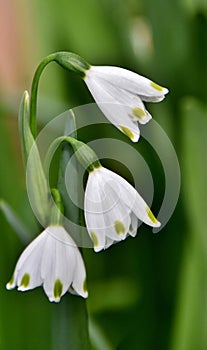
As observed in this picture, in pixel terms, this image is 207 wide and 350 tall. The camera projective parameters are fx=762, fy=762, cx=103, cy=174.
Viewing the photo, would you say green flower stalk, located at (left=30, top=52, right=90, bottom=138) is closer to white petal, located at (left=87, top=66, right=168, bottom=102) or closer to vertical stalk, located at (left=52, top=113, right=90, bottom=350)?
white petal, located at (left=87, top=66, right=168, bottom=102)

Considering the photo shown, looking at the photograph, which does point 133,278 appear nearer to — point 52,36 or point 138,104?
point 52,36

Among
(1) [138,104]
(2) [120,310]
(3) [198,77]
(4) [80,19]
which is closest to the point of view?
(1) [138,104]

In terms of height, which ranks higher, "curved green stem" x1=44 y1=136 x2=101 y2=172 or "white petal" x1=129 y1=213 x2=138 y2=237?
"curved green stem" x1=44 y1=136 x2=101 y2=172

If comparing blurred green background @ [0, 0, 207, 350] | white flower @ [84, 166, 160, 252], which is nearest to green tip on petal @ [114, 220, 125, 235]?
white flower @ [84, 166, 160, 252]

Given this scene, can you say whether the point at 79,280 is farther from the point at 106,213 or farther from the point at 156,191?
the point at 156,191

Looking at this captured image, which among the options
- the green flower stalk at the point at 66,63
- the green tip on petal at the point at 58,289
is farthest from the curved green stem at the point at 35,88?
the green tip on petal at the point at 58,289

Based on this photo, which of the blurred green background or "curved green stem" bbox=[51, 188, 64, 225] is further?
the blurred green background

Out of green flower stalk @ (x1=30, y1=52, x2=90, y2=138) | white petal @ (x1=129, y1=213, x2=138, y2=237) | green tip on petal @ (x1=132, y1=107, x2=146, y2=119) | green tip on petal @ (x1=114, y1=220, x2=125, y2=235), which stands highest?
green flower stalk @ (x1=30, y1=52, x2=90, y2=138)

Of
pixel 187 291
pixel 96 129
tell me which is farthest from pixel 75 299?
pixel 96 129
